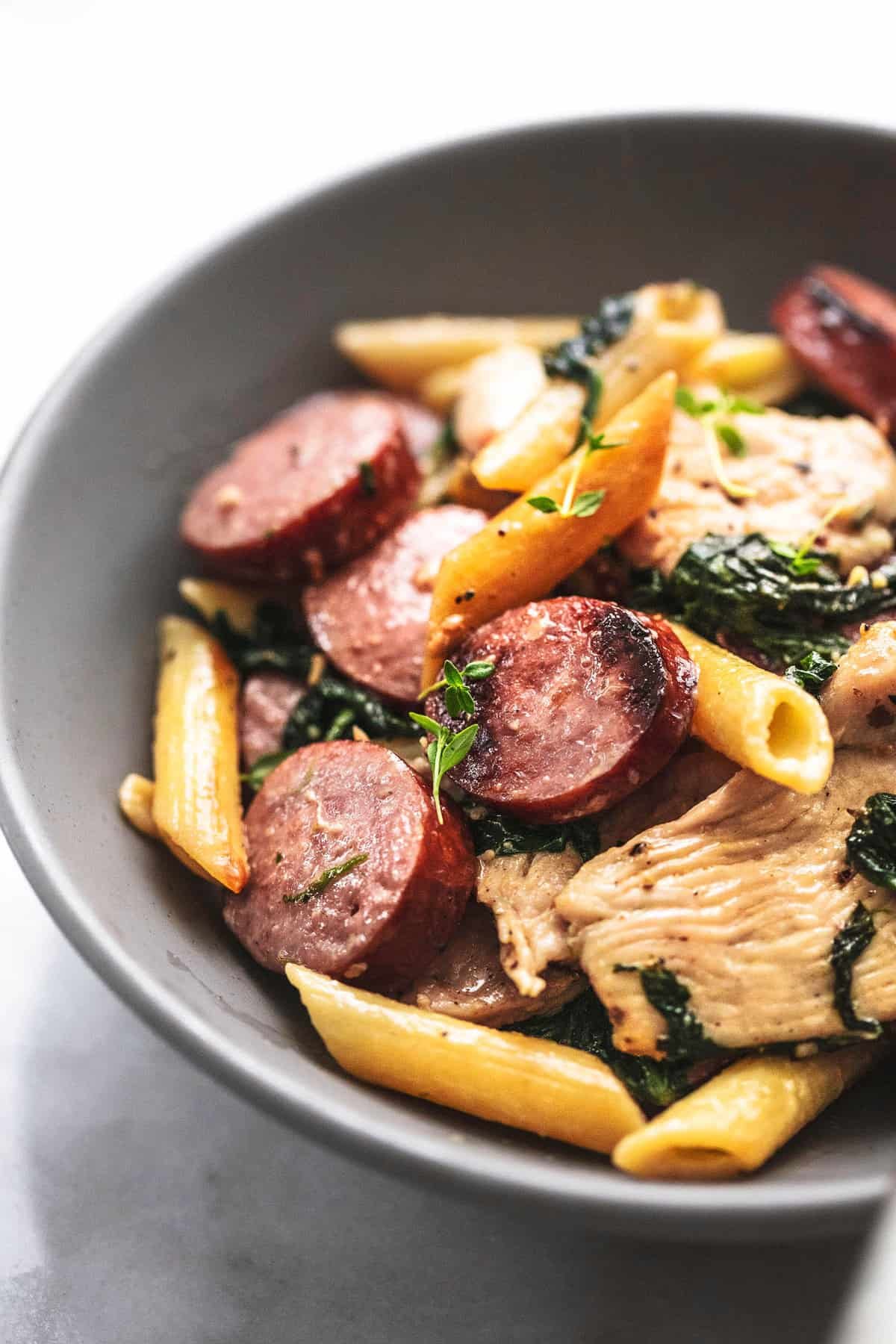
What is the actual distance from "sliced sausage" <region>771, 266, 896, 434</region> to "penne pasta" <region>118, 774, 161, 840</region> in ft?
7.73

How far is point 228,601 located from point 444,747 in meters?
1.13

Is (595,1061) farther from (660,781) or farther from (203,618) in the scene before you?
(203,618)

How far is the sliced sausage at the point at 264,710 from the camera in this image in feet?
11.6

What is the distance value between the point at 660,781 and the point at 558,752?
32 centimetres

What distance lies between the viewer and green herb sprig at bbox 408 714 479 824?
9.41 feet

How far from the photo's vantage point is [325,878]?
2922 millimetres

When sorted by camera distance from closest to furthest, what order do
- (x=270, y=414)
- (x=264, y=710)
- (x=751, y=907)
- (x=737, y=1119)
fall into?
(x=737, y=1119) → (x=751, y=907) → (x=264, y=710) → (x=270, y=414)

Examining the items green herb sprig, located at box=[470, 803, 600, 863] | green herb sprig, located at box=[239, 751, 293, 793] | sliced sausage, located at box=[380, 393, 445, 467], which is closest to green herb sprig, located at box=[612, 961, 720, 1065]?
green herb sprig, located at box=[470, 803, 600, 863]

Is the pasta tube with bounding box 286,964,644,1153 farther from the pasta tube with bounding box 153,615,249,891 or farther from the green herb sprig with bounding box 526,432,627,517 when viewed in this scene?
the green herb sprig with bounding box 526,432,627,517

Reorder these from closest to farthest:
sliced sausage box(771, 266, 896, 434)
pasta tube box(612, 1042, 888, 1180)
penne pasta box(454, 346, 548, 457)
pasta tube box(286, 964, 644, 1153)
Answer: pasta tube box(612, 1042, 888, 1180) < pasta tube box(286, 964, 644, 1153) < penne pasta box(454, 346, 548, 457) < sliced sausage box(771, 266, 896, 434)

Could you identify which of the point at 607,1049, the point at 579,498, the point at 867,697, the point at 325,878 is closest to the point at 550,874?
the point at 607,1049

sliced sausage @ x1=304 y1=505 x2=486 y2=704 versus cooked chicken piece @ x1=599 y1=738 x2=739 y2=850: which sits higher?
sliced sausage @ x1=304 y1=505 x2=486 y2=704

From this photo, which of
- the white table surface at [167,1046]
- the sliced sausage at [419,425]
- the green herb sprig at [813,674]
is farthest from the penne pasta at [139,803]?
the green herb sprig at [813,674]

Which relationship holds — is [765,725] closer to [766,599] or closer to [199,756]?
[766,599]
